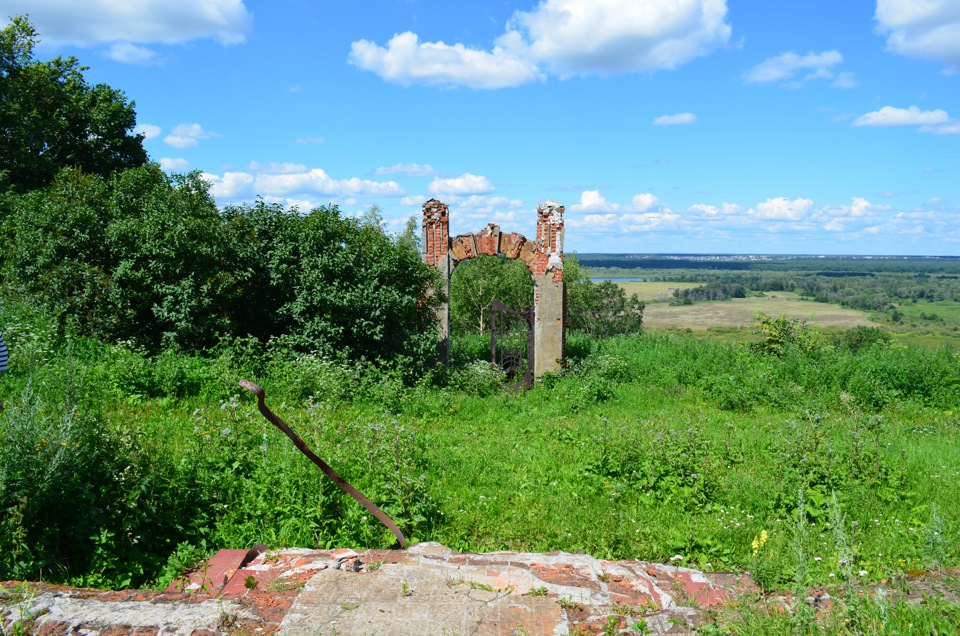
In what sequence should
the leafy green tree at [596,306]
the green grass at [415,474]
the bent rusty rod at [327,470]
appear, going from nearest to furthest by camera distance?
the bent rusty rod at [327,470] → the green grass at [415,474] → the leafy green tree at [596,306]

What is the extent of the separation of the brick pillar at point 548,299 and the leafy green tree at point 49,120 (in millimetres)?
13708

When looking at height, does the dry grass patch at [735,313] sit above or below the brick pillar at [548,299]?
below

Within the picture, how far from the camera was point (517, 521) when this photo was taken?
5.79 metres

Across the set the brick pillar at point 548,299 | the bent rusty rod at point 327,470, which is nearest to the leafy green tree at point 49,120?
the brick pillar at point 548,299

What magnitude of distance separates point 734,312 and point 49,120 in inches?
2077

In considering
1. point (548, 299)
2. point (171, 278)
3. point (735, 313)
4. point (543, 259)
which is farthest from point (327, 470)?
point (735, 313)

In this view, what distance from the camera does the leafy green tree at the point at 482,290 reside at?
31.3 metres

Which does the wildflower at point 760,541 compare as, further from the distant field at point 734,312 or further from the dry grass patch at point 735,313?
the dry grass patch at point 735,313

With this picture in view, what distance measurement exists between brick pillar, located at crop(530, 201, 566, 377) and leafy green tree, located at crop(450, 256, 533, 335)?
1616 cm

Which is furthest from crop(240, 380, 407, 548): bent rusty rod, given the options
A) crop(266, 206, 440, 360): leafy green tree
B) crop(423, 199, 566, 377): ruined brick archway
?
crop(423, 199, 566, 377): ruined brick archway

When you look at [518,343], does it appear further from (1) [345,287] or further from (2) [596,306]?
(2) [596,306]

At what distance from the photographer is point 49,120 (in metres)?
19.2

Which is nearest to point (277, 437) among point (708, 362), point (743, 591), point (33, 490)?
point (33, 490)

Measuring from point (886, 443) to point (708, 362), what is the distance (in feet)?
17.5
